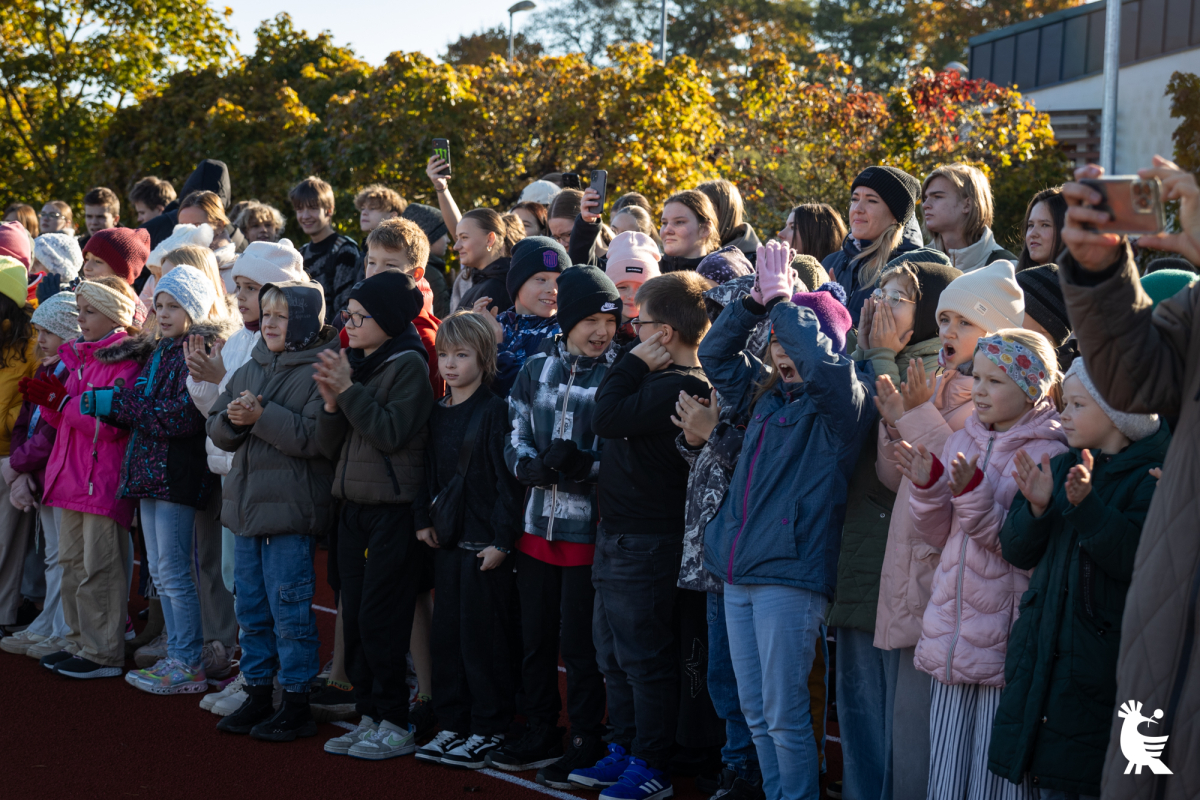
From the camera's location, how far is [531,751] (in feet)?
16.9

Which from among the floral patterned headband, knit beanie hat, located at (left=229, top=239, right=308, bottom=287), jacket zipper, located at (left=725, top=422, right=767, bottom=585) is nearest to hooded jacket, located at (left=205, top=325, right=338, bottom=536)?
knit beanie hat, located at (left=229, top=239, right=308, bottom=287)

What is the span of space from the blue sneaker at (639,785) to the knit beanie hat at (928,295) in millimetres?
2069

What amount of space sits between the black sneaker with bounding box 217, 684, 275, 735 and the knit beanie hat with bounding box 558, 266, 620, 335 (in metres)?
2.39

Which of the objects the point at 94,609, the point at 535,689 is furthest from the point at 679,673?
the point at 94,609

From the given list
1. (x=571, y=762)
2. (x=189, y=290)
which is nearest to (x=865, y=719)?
(x=571, y=762)

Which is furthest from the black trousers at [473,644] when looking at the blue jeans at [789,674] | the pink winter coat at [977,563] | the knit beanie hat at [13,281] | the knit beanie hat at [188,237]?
the knit beanie hat at [188,237]

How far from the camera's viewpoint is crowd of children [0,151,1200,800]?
11.4ft

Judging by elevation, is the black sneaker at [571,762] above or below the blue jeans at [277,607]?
below

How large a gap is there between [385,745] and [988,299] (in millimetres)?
3322

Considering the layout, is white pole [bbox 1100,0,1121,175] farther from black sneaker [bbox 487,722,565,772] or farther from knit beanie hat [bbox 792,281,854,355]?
black sneaker [bbox 487,722,565,772]

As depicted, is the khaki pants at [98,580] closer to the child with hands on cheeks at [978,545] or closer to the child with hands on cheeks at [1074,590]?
the child with hands on cheeks at [978,545]

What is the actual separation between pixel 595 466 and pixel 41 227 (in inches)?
381

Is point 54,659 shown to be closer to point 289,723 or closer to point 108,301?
point 289,723

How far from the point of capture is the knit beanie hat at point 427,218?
26.9ft
